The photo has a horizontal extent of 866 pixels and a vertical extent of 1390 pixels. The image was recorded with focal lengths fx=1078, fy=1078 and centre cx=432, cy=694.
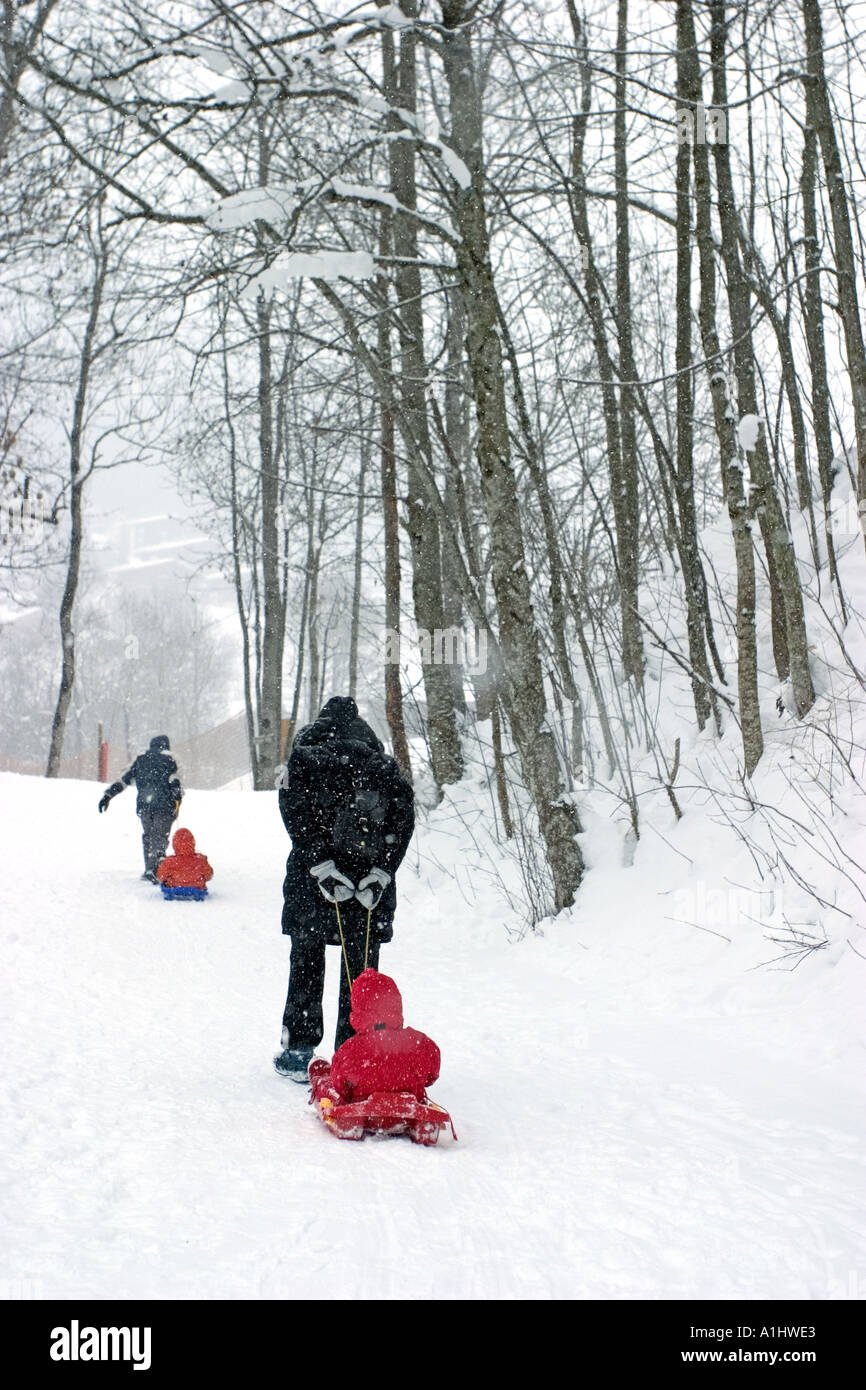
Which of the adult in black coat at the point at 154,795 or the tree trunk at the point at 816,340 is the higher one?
the tree trunk at the point at 816,340

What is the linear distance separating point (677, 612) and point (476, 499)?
14.7 feet

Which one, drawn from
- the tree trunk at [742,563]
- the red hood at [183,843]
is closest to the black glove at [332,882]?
the tree trunk at [742,563]

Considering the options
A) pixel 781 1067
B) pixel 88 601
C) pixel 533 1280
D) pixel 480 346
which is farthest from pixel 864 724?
pixel 88 601

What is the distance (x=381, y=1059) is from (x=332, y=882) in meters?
0.99

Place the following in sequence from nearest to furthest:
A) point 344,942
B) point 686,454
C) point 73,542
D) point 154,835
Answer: point 344,942 → point 686,454 → point 154,835 → point 73,542

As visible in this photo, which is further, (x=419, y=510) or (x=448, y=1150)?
(x=419, y=510)

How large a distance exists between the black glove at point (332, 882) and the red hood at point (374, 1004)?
61 cm

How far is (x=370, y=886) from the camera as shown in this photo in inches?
192

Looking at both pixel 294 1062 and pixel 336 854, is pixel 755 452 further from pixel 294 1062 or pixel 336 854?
pixel 294 1062

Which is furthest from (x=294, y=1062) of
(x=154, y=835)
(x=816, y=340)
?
(x=816, y=340)

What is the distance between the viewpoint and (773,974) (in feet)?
19.2

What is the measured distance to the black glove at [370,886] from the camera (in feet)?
15.9

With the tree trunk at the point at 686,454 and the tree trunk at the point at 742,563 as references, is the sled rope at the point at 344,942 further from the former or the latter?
the tree trunk at the point at 686,454

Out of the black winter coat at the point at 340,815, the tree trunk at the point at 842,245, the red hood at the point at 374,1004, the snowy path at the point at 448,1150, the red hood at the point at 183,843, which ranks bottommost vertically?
the snowy path at the point at 448,1150
